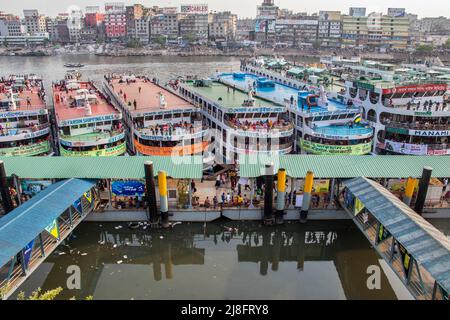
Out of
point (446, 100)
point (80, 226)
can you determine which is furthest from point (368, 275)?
point (446, 100)

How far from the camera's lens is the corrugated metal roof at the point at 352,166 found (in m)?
26.4

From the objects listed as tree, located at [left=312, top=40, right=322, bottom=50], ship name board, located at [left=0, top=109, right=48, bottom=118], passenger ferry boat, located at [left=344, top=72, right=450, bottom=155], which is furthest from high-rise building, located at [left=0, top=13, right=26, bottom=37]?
passenger ferry boat, located at [left=344, top=72, right=450, bottom=155]

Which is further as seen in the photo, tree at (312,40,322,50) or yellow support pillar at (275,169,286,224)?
tree at (312,40,322,50)

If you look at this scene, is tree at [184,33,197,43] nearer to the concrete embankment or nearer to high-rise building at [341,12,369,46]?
high-rise building at [341,12,369,46]

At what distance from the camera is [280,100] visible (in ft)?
131

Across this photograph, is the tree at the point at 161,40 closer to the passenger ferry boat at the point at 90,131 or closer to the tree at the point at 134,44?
the tree at the point at 134,44

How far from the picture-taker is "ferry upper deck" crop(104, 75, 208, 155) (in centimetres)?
3259

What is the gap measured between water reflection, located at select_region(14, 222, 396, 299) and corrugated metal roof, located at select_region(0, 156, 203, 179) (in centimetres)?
360

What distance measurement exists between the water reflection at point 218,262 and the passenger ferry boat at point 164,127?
8154 millimetres

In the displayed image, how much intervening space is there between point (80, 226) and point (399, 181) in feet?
73.7

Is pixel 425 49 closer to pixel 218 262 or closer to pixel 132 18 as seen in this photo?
pixel 132 18

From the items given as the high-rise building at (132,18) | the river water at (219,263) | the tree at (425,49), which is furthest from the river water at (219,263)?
the high-rise building at (132,18)
